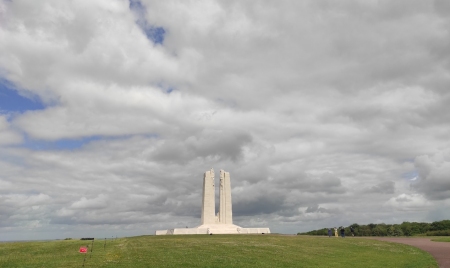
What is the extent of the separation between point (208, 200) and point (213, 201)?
1.29 m

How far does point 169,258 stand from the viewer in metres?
26.8

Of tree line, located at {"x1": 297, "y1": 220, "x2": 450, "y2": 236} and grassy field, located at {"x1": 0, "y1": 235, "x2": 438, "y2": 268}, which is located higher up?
tree line, located at {"x1": 297, "y1": 220, "x2": 450, "y2": 236}

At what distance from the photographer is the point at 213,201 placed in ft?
259

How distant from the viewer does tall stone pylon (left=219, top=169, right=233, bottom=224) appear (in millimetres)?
80688

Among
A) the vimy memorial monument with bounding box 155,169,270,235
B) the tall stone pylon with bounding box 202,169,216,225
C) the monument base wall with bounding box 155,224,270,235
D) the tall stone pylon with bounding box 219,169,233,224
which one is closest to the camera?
the monument base wall with bounding box 155,224,270,235

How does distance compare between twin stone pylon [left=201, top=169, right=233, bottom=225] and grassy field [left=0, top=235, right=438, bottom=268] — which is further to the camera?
twin stone pylon [left=201, top=169, right=233, bottom=225]

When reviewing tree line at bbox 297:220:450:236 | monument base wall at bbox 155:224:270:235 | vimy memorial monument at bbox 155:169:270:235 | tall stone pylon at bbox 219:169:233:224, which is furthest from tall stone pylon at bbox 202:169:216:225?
tree line at bbox 297:220:450:236

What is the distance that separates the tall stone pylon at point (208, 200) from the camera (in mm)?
77312

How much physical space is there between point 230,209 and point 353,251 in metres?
46.2

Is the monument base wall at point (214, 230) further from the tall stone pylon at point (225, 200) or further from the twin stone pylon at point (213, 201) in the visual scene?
the tall stone pylon at point (225, 200)

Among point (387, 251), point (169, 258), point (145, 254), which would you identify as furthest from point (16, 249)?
point (387, 251)

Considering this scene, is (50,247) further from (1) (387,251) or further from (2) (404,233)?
(2) (404,233)

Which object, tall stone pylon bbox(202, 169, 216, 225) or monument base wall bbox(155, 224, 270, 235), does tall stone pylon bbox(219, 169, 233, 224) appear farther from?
monument base wall bbox(155, 224, 270, 235)

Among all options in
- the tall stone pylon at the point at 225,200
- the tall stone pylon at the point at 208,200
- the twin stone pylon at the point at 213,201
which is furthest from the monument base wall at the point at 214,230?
the tall stone pylon at the point at 225,200
